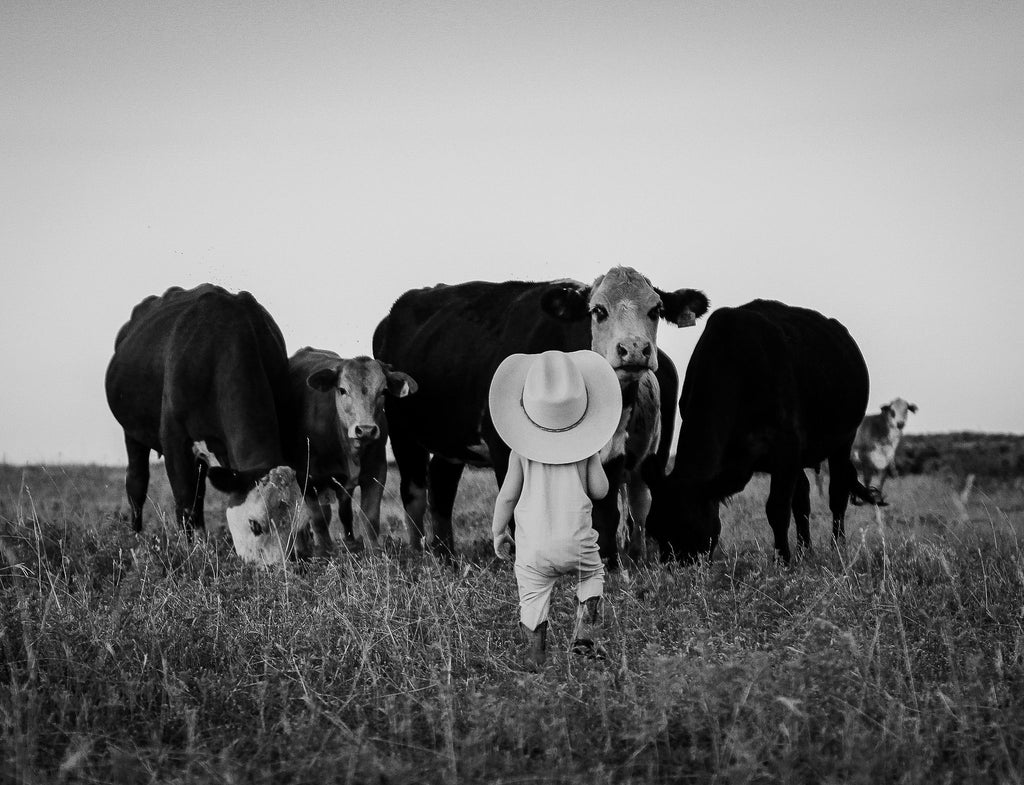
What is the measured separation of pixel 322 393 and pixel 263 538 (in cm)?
308

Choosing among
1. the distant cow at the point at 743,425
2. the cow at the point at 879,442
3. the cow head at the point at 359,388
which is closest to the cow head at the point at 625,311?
the distant cow at the point at 743,425

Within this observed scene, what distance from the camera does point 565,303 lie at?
9680 mm

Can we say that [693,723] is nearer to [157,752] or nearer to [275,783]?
[275,783]

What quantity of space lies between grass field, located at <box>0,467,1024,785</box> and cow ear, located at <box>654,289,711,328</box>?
7.92 ft

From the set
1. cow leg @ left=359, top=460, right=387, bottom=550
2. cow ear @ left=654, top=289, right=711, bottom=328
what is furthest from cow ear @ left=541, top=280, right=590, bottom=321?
cow leg @ left=359, top=460, right=387, bottom=550

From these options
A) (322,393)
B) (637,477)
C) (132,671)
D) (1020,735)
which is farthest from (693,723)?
(322,393)

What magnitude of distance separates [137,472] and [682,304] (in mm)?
7116

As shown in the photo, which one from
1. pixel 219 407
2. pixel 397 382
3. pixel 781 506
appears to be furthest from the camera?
pixel 397 382

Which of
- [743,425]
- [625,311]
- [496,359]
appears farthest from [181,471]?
[743,425]

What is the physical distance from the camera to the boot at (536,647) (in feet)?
19.3

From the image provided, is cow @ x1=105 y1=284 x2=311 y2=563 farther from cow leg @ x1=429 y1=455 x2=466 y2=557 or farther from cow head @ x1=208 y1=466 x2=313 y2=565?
cow leg @ x1=429 y1=455 x2=466 y2=557

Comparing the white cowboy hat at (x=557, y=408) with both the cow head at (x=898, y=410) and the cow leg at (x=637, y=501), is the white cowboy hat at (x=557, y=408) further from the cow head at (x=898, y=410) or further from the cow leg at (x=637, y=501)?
the cow head at (x=898, y=410)

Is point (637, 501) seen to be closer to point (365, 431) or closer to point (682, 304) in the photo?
point (682, 304)

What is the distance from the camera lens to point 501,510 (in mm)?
6133
